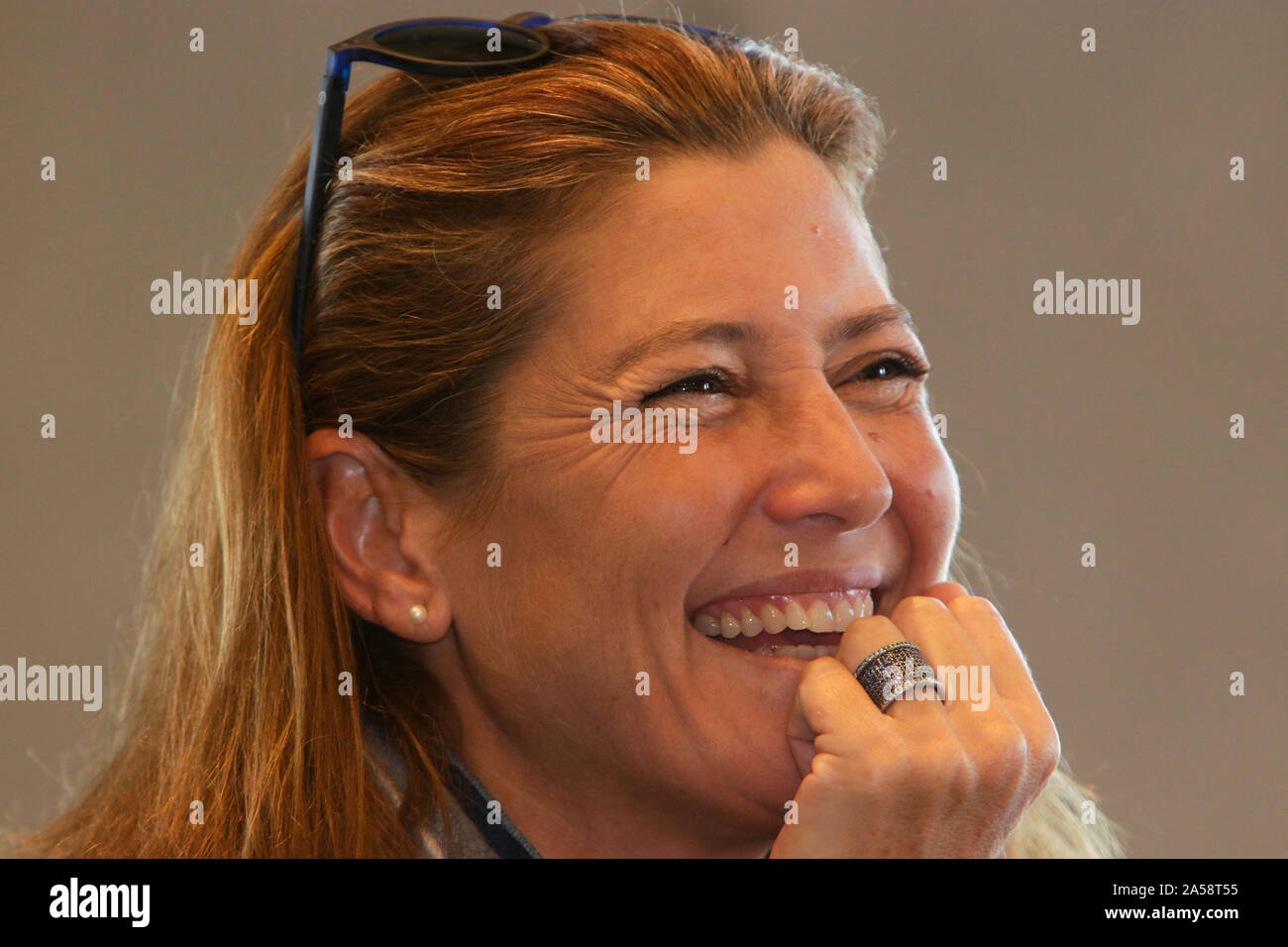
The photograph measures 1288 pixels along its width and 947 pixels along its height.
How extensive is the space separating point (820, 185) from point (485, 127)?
1.31ft

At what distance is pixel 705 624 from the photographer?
142 centimetres

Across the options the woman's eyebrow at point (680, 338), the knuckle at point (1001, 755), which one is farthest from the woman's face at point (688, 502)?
the knuckle at point (1001, 755)

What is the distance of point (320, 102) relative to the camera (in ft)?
5.05

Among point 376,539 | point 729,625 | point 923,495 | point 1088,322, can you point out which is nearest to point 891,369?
point 923,495

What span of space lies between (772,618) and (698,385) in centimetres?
26

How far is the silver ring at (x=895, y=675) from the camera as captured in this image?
52.9 inches

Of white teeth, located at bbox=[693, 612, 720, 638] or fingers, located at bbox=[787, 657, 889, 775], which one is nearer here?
fingers, located at bbox=[787, 657, 889, 775]

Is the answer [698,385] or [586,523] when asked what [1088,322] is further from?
[586,523]

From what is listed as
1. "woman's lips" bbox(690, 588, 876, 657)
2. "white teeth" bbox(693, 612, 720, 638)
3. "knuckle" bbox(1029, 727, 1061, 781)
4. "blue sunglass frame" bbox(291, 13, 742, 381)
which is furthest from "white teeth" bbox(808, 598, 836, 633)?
"blue sunglass frame" bbox(291, 13, 742, 381)

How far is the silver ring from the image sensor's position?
4.41 ft

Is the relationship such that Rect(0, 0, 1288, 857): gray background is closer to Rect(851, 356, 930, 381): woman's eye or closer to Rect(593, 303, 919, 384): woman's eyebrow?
Rect(851, 356, 930, 381): woman's eye

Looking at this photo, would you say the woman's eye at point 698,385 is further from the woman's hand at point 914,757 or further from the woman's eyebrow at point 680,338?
the woman's hand at point 914,757
